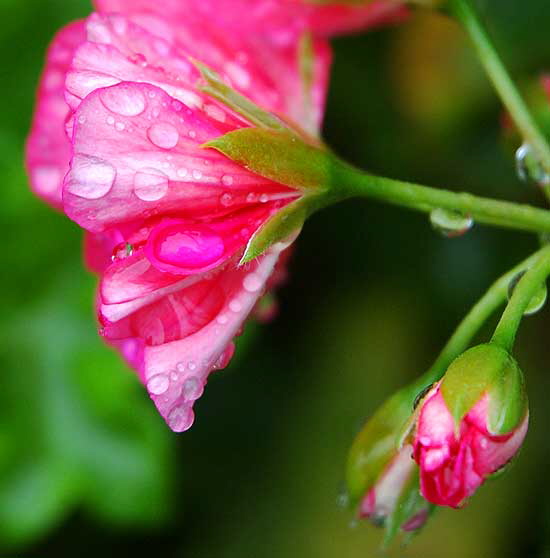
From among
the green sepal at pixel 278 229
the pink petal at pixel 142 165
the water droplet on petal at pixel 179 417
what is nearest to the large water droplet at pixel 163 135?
the pink petal at pixel 142 165

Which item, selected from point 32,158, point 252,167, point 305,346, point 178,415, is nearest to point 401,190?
point 252,167

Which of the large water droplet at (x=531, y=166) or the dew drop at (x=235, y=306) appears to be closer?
the dew drop at (x=235, y=306)

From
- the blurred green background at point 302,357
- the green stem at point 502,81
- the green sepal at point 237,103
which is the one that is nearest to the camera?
the green sepal at point 237,103

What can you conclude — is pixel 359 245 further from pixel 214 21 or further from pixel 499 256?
pixel 214 21

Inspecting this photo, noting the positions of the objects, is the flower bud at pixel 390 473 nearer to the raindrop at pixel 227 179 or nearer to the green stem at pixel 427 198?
the green stem at pixel 427 198

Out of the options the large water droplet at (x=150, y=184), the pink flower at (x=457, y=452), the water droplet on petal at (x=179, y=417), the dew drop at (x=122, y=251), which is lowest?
the pink flower at (x=457, y=452)

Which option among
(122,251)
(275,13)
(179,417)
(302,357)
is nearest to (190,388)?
(179,417)

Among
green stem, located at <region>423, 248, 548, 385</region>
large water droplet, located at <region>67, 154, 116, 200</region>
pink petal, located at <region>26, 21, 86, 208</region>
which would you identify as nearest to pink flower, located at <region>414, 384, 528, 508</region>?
green stem, located at <region>423, 248, 548, 385</region>
